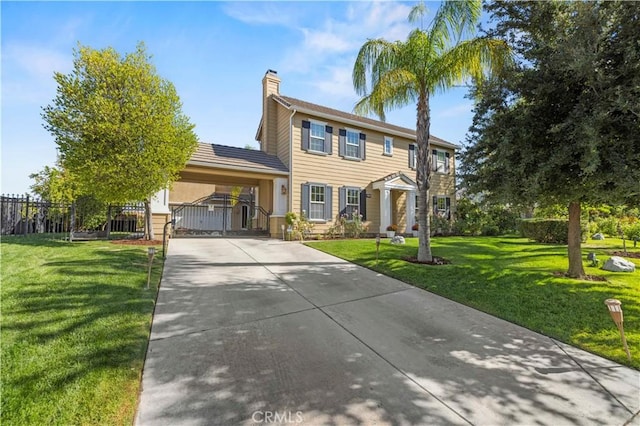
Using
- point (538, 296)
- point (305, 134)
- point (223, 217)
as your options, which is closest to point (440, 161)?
point (305, 134)

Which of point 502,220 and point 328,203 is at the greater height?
point 328,203

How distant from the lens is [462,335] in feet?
13.3

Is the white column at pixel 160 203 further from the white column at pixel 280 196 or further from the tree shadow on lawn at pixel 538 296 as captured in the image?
the tree shadow on lawn at pixel 538 296

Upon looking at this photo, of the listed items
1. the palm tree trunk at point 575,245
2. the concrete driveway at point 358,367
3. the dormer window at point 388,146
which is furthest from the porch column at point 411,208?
the concrete driveway at point 358,367

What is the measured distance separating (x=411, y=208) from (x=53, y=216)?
17.1 m

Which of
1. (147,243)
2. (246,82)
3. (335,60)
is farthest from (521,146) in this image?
(246,82)

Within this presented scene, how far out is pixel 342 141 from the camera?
15.2 m

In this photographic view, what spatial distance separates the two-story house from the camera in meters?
13.6

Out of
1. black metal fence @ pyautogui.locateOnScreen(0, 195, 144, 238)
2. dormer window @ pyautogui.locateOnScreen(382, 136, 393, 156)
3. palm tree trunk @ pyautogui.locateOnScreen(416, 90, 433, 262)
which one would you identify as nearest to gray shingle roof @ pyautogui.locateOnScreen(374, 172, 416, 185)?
dormer window @ pyautogui.locateOnScreen(382, 136, 393, 156)

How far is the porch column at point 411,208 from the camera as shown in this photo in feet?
54.7

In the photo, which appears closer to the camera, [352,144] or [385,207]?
[352,144]

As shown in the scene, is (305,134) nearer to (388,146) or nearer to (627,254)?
(388,146)

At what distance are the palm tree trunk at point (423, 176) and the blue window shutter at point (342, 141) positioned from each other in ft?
22.1

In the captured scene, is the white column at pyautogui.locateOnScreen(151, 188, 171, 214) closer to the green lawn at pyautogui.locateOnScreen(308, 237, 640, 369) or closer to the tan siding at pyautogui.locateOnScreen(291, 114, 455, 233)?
the tan siding at pyautogui.locateOnScreen(291, 114, 455, 233)
